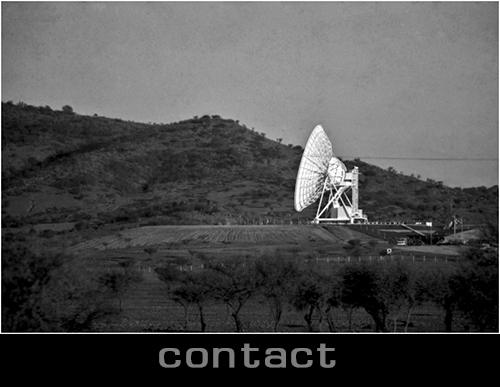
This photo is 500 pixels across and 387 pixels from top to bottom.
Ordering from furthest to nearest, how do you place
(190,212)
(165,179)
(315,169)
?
(165,179) < (190,212) < (315,169)

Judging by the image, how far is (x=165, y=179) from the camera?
10269 centimetres

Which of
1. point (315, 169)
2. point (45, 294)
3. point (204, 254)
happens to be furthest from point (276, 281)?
point (315, 169)

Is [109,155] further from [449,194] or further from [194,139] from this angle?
[449,194]

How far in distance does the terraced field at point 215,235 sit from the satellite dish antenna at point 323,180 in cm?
280

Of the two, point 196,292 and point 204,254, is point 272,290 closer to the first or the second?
point 196,292

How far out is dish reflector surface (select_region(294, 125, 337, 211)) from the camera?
56.2 m

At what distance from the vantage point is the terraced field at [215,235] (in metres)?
53.7

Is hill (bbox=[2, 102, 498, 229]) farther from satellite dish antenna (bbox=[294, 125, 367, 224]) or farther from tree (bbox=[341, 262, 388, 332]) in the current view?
tree (bbox=[341, 262, 388, 332])

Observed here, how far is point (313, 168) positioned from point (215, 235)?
28.9 ft

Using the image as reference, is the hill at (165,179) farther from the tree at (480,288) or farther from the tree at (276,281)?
the tree at (480,288)

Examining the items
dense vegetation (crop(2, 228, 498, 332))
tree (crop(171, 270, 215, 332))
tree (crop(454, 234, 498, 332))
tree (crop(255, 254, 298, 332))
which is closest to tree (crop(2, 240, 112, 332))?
dense vegetation (crop(2, 228, 498, 332))

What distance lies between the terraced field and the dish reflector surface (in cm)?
304

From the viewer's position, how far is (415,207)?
86125 mm

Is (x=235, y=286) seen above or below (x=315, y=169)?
below
